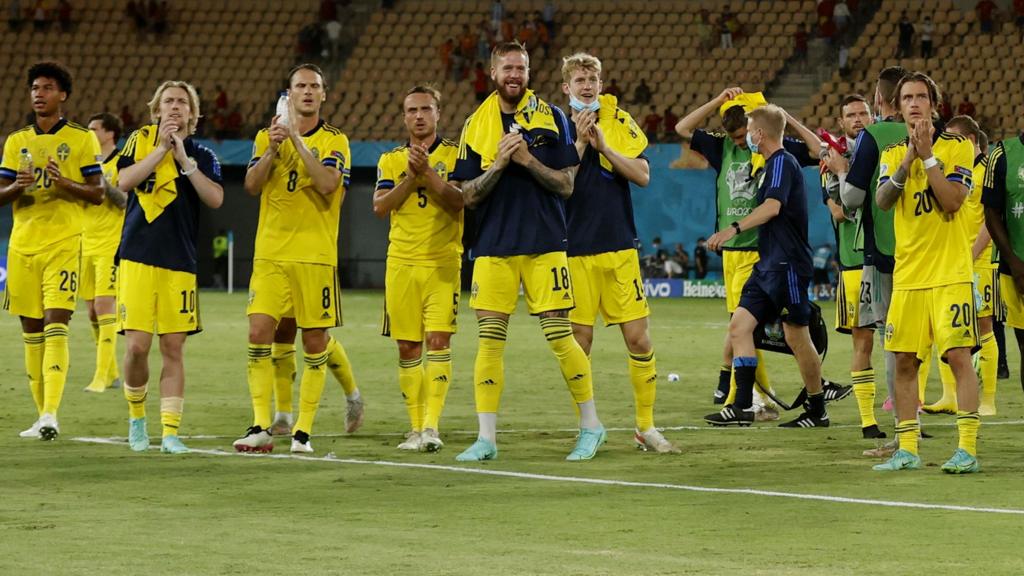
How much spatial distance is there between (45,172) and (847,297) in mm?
5958

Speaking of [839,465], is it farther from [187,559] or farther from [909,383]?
[187,559]

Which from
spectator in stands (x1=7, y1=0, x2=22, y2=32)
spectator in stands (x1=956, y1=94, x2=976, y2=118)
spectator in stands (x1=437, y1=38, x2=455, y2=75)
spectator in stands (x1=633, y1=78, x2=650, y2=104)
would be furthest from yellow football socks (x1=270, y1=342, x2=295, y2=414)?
spectator in stands (x1=7, y1=0, x2=22, y2=32)

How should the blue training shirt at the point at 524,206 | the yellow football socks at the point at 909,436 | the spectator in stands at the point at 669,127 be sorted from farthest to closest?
the spectator in stands at the point at 669,127
the blue training shirt at the point at 524,206
the yellow football socks at the point at 909,436

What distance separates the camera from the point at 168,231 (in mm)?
10352

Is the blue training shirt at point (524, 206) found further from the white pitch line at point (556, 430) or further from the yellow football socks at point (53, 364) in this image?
the yellow football socks at point (53, 364)

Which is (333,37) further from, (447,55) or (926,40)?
(926,40)

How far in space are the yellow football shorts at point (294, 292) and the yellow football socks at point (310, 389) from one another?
274mm

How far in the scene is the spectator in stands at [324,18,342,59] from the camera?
41.5 metres

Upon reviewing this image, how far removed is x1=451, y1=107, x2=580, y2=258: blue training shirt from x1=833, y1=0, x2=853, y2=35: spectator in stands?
2987 centimetres

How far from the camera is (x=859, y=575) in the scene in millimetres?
6277

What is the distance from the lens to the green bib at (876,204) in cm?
961

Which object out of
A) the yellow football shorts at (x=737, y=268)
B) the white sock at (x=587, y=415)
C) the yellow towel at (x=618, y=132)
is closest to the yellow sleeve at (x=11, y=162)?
the yellow towel at (x=618, y=132)

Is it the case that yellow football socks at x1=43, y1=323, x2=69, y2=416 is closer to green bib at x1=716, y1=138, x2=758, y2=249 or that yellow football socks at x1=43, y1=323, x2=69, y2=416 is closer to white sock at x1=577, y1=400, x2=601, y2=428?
white sock at x1=577, y1=400, x2=601, y2=428

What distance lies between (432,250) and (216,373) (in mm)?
6408
